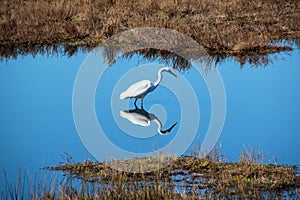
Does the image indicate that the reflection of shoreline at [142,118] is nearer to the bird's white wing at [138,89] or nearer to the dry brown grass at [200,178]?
the bird's white wing at [138,89]

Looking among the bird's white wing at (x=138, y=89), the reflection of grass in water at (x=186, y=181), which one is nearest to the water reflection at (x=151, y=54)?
the bird's white wing at (x=138, y=89)

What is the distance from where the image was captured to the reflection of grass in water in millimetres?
5996

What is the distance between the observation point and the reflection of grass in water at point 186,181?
236 inches

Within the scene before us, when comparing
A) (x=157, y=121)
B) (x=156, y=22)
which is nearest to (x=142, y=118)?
(x=157, y=121)

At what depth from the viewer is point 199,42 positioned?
1302 cm

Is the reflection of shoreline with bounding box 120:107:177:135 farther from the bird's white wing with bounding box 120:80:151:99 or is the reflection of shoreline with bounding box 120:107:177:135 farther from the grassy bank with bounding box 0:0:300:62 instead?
the grassy bank with bounding box 0:0:300:62

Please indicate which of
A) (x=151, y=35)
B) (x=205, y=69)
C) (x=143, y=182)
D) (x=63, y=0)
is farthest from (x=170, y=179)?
(x=63, y=0)

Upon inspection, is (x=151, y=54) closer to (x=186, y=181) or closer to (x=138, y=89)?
(x=138, y=89)

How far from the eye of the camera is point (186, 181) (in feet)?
22.6

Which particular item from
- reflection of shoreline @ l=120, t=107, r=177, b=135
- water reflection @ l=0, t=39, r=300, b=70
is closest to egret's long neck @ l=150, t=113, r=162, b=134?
reflection of shoreline @ l=120, t=107, r=177, b=135

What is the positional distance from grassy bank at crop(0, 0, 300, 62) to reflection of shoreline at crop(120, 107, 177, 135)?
3.72 metres

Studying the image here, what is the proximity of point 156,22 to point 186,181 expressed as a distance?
7.77 metres

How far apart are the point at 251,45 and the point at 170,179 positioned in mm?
6297

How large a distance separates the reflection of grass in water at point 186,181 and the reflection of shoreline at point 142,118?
40.1 inches
